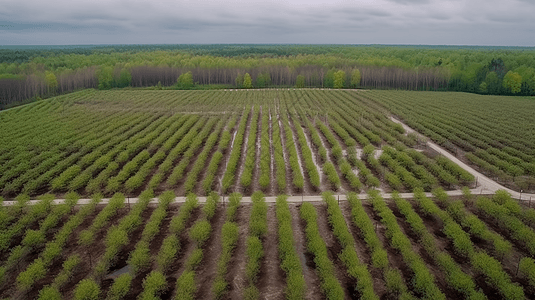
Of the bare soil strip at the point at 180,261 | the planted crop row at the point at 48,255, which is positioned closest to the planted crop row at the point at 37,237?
the planted crop row at the point at 48,255

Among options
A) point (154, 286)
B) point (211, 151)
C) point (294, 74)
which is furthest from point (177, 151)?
point (294, 74)

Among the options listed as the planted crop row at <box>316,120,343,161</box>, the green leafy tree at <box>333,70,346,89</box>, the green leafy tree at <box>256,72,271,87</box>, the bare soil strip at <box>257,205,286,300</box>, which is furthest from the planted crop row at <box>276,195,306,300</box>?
the green leafy tree at <box>256,72,271,87</box>

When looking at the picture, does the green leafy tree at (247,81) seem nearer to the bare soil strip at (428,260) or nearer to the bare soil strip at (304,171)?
the bare soil strip at (304,171)

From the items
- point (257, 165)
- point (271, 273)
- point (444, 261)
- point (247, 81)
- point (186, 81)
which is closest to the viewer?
point (444, 261)

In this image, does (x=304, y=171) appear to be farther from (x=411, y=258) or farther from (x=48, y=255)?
(x=48, y=255)

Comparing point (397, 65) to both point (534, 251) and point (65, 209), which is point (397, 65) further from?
point (65, 209)

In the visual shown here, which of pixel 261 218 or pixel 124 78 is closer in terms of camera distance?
pixel 261 218
